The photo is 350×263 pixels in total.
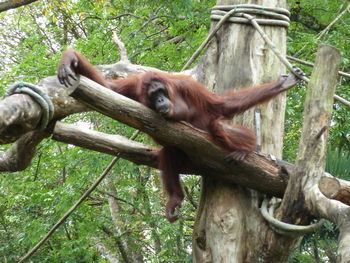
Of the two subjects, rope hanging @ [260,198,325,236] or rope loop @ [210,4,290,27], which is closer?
rope hanging @ [260,198,325,236]

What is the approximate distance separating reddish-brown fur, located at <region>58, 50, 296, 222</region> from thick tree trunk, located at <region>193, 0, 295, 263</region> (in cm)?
14

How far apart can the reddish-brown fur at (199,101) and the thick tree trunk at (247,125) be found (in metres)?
0.14

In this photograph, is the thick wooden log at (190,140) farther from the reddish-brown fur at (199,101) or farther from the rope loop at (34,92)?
the rope loop at (34,92)

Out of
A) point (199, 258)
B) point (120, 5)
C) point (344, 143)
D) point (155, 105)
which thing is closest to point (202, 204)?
point (199, 258)

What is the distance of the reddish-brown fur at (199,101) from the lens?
331cm

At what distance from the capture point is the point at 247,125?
142 inches

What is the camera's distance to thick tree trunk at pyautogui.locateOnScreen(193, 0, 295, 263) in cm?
322

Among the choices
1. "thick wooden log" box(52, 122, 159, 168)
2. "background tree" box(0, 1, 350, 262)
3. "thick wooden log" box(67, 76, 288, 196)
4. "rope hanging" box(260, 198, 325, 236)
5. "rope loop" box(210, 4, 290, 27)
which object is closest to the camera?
Answer: "thick wooden log" box(67, 76, 288, 196)

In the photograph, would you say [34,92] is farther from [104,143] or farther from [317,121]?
[317,121]

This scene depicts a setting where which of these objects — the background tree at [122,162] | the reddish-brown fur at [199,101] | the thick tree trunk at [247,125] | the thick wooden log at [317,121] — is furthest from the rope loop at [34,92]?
the background tree at [122,162]

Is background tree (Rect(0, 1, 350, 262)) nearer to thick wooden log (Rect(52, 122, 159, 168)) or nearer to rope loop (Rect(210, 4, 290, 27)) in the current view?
rope loop (Rect(210, 4, 290, 27))

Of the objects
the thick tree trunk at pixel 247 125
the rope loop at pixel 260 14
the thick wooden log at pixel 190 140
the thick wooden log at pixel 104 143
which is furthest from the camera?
the rope loop at pixel 260 14

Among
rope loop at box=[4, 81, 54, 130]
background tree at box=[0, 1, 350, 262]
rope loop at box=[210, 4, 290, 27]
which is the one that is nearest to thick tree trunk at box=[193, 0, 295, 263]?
rope loop at box=[210, 4, 290, 27]

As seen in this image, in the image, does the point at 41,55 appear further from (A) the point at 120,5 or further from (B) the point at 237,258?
(B) the point at 237,258
